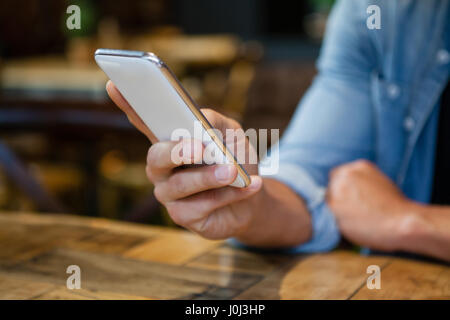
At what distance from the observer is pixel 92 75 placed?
3723mm

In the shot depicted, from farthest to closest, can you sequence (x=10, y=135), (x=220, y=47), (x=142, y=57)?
1. (x=220, y=47)
2. (x=10, y=135)
3. (x=142, y=57)

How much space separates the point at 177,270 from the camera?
2.97 feet

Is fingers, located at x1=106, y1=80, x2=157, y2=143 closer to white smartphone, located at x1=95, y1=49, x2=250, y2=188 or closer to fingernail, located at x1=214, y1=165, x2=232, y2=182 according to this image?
white smartphone, located at x1=95, y1=49, x2=250, y2=188

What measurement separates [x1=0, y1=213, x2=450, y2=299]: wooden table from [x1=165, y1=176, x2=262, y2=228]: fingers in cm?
10

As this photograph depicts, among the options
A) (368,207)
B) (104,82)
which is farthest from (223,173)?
(104,82)

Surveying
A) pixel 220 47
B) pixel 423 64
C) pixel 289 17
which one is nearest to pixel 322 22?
pixel 289 17

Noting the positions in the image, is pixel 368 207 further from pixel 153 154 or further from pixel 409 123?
pixel 153 154

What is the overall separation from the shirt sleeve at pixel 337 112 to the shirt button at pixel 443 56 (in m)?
0.12

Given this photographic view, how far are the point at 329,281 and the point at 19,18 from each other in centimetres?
645

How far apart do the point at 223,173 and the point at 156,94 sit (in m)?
0.12

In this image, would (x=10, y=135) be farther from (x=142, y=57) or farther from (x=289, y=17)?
(x=289, y=17)

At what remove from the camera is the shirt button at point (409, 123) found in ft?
3.78

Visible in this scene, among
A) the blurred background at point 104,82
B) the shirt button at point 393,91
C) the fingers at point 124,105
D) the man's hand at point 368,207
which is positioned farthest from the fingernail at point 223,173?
the blurred background at point 104,82

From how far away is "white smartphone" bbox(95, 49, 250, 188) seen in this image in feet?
2.05
